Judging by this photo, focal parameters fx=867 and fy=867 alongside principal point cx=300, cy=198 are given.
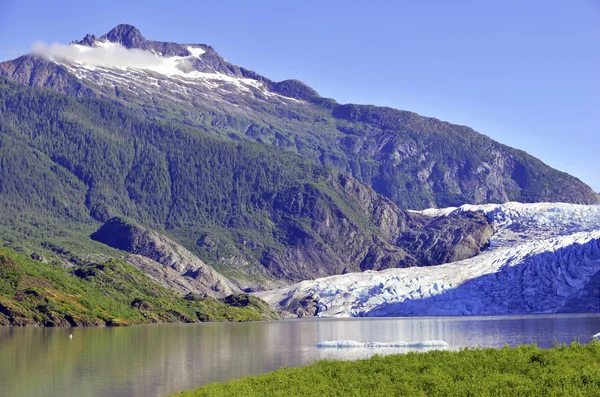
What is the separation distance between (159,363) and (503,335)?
73273mm

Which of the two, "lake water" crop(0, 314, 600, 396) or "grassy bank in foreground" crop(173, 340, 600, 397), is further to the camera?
"lake water" crop(0, 314, 600, 396)

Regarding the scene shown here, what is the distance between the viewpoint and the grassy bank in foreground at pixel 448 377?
5825cm

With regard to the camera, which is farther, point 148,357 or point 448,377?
point 148,357

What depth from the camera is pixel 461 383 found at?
198 feet

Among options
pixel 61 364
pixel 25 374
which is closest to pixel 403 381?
pixel 25 374

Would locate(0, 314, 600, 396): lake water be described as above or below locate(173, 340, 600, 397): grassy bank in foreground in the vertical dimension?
below

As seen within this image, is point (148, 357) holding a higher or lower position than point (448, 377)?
lower

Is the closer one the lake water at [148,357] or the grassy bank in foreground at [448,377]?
the grassy bank in foreground at [448,377]

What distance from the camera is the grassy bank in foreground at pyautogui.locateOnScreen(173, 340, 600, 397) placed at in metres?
58.2

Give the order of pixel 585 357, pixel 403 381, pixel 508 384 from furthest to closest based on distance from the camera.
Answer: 1. pixel 585 357
2. pixel 403 381
3. pixel 508 384

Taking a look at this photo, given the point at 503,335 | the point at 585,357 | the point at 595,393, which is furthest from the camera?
the point at 503,335

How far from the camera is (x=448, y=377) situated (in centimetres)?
6303

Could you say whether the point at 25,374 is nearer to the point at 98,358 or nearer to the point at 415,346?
the point at 98,358

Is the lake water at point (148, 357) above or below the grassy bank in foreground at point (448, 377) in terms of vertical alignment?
below
